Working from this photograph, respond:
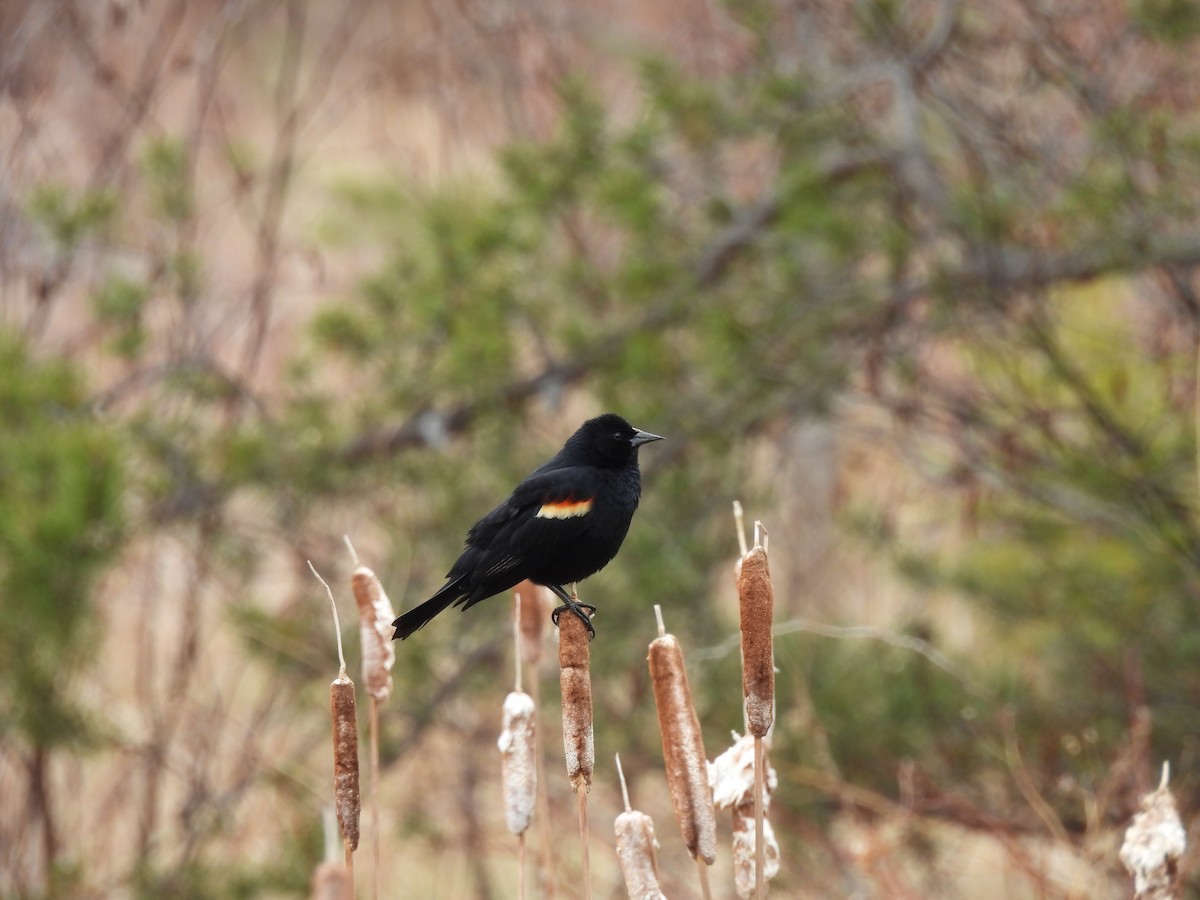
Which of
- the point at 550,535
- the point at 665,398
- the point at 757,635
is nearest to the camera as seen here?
the point at 757,635

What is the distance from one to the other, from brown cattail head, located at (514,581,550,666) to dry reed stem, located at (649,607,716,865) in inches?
15.7

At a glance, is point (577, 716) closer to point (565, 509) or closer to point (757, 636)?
point (757, 636)

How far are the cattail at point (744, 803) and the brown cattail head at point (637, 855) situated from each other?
0.40 feet

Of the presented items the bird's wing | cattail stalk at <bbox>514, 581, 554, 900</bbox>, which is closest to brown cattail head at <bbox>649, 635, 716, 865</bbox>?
cattail stalk at <bbox>514, 581, 554, 900</bbox>

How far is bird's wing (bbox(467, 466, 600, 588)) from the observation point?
7.27 feet

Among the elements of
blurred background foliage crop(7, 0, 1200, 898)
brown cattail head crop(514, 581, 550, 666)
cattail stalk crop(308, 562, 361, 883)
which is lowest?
cattail stalk crop(308, 562, 361, 883)

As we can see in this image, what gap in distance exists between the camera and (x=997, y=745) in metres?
4.13

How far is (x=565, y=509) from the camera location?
2268 millimetres

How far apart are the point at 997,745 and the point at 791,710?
24.6 inches

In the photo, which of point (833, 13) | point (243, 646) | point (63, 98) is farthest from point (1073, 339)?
point (63, 98)

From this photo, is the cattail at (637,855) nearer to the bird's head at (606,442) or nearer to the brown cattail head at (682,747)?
the brown cattail head at (682,747)

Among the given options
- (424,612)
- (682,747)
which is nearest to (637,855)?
(682,747)

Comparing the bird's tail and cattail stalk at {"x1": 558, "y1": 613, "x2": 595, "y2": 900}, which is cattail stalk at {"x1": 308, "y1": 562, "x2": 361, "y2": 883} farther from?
the bird's tail

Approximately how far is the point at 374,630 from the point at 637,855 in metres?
0.40
